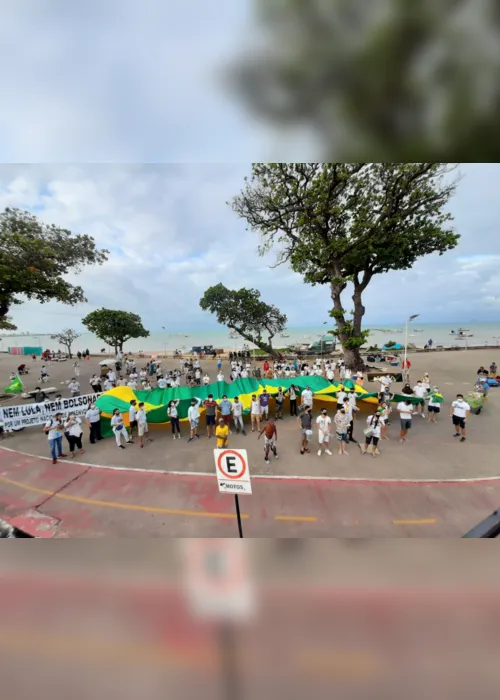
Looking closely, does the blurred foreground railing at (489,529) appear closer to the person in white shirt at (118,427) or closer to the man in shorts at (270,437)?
the man in shorts at (270,437)

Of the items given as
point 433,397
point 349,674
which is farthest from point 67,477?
point 433,397

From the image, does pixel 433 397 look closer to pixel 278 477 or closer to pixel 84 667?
pixel 278 477

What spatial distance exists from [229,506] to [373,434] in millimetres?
3833

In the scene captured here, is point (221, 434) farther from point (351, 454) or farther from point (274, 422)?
point (351, 454)

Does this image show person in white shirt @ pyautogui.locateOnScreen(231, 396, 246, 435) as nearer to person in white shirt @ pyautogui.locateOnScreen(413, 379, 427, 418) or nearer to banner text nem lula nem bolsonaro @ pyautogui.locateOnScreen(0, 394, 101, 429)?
banner text nem lula nem bolsonaro @ pyautogui.locateOnScreen(0, 394, 101, 429)

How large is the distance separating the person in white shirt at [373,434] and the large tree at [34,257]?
12557mm

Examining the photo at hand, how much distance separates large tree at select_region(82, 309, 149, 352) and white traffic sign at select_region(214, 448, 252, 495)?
24.5 m

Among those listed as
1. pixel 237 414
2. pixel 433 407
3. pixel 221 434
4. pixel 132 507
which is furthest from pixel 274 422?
pixel 433 407

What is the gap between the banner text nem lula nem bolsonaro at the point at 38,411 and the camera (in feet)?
25.5

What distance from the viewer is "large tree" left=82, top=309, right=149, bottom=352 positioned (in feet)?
78.9

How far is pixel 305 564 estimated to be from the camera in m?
3.34

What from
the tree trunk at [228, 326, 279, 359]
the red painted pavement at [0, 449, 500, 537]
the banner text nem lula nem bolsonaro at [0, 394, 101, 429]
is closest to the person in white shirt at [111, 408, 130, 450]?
the red painted pavement at [0, 449, 500, 537]

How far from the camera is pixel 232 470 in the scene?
3.69 metres
